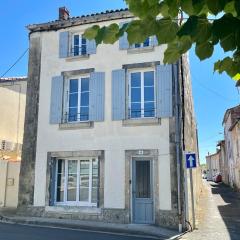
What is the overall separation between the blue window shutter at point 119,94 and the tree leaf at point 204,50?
13133mm

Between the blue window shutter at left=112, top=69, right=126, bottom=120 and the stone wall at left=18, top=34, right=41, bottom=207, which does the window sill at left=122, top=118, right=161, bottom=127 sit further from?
the stone wall at left=18, top=34, right=41, bottom=207

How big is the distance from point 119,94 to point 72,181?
158 inches

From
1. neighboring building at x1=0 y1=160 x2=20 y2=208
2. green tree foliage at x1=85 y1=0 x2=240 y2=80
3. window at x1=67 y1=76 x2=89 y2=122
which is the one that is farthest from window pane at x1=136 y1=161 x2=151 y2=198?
green tree foliage at x1=85 y1=0 x2=240 y2=80

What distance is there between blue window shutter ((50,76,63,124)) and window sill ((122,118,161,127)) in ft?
9.38

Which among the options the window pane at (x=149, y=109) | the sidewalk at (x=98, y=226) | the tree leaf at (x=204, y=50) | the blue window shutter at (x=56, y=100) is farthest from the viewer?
the blue window shutter at (x=56, y=100)

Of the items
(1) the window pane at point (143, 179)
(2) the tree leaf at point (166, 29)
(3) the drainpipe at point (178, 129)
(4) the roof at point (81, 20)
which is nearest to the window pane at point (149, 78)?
(3) the drainpipe at point (178, 129)

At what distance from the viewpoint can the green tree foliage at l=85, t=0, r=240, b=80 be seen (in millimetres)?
2016

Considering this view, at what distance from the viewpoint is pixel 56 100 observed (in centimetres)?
1659

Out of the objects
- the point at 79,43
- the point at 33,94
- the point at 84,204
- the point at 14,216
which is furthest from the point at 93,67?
the point at 14,216

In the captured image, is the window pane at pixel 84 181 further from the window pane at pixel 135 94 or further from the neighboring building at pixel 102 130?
the window pane at pixel 135 94

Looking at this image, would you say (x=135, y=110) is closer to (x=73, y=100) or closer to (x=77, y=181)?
(x=73, y=100)

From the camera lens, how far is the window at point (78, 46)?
55.8 ft

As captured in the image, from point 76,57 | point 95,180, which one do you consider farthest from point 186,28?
point 76,57

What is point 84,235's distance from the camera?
1238cm
